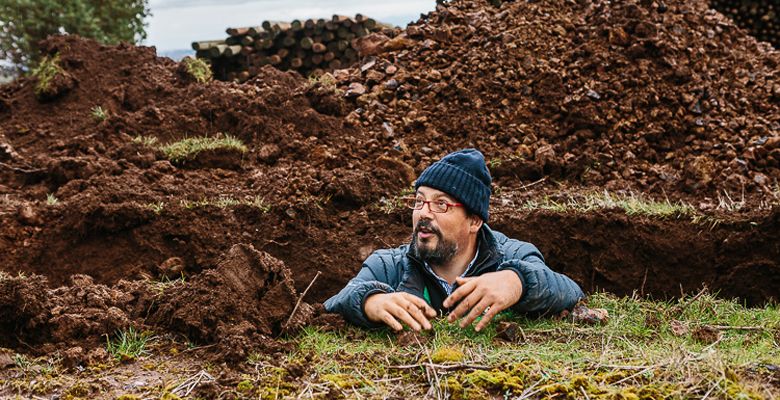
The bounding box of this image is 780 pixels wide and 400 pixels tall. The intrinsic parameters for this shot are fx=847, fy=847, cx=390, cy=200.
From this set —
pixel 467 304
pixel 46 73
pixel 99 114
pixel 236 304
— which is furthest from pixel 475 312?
pixel 46 73

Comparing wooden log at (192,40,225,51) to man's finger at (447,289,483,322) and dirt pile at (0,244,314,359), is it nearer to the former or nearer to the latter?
dirt pile at (0,244,314,359)

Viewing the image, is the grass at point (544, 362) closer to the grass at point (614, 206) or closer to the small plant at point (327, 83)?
the grass at point (614, 206)

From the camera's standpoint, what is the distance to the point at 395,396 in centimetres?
310

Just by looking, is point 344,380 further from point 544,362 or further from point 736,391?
point 736,391

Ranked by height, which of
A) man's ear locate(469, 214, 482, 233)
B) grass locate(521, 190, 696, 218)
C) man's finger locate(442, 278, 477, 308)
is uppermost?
man's ear locate(469, 214, 482, 233)

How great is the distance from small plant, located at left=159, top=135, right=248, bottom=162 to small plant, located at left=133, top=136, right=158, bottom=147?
0.47 ft

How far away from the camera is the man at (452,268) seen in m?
3.92

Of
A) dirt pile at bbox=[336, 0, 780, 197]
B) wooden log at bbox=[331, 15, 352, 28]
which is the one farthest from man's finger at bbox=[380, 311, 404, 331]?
wooden log at bbox=[331, 15, 352, 28]

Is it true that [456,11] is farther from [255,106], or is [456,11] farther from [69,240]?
[69,240]

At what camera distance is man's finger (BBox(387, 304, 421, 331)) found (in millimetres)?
3740

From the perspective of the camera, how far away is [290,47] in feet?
41.8

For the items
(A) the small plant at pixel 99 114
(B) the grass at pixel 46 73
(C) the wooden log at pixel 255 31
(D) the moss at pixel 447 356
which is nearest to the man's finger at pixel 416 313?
(D) the moss at pixel 447 356

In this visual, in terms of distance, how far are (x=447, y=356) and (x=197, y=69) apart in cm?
842

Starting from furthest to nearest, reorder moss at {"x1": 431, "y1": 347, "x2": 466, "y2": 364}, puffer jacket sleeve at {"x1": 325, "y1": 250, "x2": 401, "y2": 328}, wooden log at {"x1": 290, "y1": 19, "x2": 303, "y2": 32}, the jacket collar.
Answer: wooden log at {"x1": 290, "y1": 19, "x2": 303, "y2": 32}
the jacket collar
puffer jacket sleeve at {"x1": 325, "y1": 250, "x2": 401, "y2": 328}
moss at {"x1": 431, "y1": 347, "x2": 466, "y2": 364}
